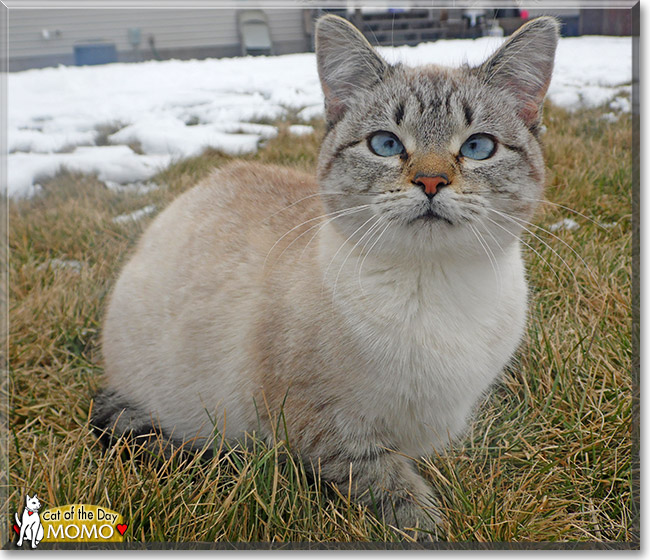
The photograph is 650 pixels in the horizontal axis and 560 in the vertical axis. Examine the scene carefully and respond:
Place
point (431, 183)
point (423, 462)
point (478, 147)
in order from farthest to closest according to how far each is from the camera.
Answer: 1. point (423, 462)
2. point (478, 147)
3. point (431, 183)

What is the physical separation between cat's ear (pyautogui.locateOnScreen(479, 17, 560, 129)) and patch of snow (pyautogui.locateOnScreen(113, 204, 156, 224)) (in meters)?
1.30

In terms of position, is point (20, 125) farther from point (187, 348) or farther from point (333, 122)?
point (333, 122)

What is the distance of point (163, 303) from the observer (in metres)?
2.02

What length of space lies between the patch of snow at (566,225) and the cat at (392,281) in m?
0.54

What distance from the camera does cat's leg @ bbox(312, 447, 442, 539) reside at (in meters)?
1.52

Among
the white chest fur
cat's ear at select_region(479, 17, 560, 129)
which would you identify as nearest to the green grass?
the white chest fur

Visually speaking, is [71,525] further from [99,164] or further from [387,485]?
[99,164]

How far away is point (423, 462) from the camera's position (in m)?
1.68

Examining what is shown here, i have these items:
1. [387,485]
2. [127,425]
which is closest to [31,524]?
[127,425]

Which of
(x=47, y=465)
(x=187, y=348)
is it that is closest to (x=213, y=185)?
(x=187, y=348)

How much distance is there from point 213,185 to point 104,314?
0.65 metres

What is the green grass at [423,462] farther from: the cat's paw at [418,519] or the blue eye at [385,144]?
the blue eye at [385,144]

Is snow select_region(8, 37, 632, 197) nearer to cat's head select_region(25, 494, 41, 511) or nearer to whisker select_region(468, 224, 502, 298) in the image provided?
whisker select_region(468, 224, 502, 298)

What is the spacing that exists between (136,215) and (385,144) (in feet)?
3.75
